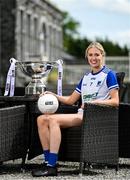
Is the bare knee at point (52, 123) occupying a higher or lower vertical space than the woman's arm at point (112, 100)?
lower

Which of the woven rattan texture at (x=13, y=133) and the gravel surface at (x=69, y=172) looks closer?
the gravel surface at (x=69, y=172)

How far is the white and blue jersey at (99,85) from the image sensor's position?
6656 mm

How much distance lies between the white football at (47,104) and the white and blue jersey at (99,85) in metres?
0.33

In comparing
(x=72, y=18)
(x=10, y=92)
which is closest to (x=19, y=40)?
(x=10, y=92)

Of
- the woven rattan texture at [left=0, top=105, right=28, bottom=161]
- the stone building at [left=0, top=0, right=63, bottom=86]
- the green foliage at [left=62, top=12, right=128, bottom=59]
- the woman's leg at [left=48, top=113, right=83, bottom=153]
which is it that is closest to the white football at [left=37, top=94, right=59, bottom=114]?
the woman's leg at [left=48, top=113, right=83, bottom=153]

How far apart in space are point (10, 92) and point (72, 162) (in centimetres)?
107

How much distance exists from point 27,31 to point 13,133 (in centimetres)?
3201

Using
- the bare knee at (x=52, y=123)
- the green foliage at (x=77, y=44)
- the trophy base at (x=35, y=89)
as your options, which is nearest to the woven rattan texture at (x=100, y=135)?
the bare knee at (x=52, y=123)

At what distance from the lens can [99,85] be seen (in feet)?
22.0

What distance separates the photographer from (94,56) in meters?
6.80

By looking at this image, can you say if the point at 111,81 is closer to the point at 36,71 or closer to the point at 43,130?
the point at 43,130

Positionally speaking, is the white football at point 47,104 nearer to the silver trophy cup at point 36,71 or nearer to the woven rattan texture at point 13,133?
the woven rattan texture at point 13,133

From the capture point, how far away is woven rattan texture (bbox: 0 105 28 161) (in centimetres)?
654

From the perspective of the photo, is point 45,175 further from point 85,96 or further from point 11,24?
point 11,24
